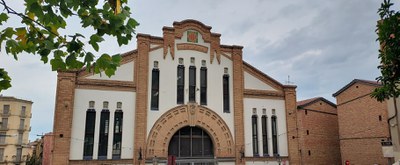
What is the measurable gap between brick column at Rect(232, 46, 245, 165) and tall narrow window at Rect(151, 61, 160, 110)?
555 centimetres

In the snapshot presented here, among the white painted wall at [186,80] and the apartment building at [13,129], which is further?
the apartment building at [13,129]

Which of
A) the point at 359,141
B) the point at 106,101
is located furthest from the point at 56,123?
the point at 359,141

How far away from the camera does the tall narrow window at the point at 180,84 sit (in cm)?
2196

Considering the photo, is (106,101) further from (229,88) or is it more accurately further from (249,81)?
(249,81)

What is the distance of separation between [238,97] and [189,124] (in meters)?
4.25

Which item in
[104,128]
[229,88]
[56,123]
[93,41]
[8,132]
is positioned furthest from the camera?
[8,132]

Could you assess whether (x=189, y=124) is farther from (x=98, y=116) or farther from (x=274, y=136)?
(x=274, y=136)

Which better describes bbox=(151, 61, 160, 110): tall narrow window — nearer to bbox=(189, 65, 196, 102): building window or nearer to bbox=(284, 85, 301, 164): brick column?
bbox=(189, 65, 196, 102): building window

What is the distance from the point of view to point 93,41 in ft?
13.8

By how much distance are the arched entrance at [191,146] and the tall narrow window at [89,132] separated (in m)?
4.95

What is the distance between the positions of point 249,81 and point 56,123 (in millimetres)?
13376

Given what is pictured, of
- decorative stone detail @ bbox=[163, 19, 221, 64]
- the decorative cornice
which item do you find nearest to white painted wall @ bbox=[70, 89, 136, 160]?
decorative stone detail @ bbox=[163, 19, 221, 64]

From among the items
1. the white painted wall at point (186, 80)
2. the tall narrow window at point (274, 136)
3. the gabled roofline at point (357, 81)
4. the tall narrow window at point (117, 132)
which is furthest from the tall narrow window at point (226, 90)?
the gabled roofline at point (357, 81)

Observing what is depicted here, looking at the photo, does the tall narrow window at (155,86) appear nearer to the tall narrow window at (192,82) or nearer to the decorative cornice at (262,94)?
the tall narrow window at (192,82)
